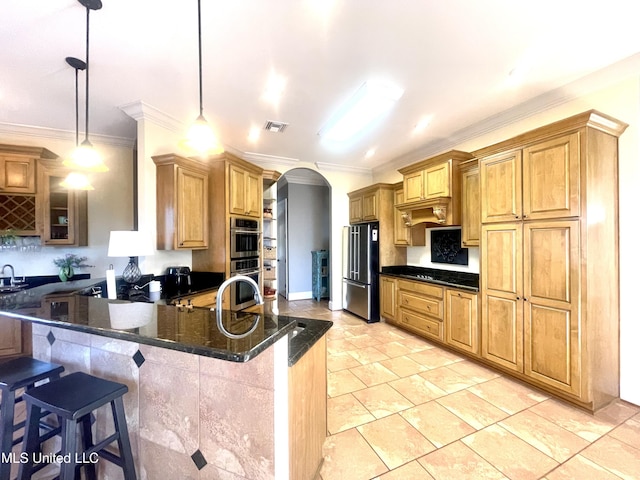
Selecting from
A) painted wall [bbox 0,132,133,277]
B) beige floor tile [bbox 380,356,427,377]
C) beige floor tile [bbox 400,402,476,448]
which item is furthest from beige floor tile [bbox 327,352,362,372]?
painted wall [bbox 0,132,133,277]

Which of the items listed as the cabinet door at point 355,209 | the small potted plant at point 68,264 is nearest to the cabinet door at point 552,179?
the cabinet door at point 355,209

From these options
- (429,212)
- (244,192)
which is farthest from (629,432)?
(244,192)

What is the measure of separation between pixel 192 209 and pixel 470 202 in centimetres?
337

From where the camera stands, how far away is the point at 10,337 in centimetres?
Answer: 294

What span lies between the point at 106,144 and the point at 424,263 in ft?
16.3

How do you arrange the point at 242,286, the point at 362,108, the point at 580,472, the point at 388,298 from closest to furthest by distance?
1. the point at 580,472
2. the point at 362,108
3. the point at 242,286
4. the point at 388,298

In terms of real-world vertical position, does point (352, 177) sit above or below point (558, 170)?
above

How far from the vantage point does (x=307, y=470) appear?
1.42 meters

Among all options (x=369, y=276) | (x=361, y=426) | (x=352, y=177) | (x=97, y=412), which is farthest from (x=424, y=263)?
(x=97, y=412)

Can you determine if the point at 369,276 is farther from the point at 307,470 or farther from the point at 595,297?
the point at 307,470

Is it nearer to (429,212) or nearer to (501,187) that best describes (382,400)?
(501,187)

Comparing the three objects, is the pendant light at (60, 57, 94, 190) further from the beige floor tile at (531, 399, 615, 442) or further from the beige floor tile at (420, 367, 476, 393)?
the beige floor tile at (531, 399, 615, 442)

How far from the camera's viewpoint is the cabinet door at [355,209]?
5.20 meters

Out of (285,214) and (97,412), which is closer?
(97,412)
